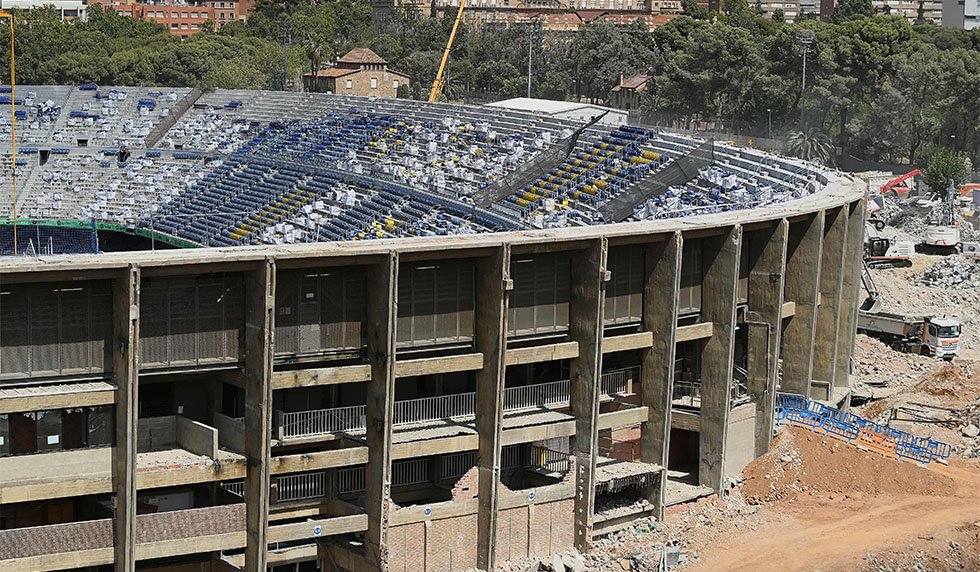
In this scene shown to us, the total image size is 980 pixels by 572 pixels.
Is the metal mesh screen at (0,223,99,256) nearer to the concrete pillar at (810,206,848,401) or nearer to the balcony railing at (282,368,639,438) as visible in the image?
the concrete pillar at (810,206,848,401)

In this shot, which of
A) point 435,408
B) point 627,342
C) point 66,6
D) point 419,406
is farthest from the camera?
point 66,6

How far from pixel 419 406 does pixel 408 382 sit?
2.60 feet

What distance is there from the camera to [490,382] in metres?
34.0

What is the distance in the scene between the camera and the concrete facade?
30594 mm

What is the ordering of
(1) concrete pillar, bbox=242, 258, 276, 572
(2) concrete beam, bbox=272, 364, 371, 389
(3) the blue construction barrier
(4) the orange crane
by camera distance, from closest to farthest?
(1) concrete pillar, bbox=242, 258, 276, 572
(2) concrete beam, bbox=272, 364, 371, 389
(3) the blue construction barrier
(4) the orange crane

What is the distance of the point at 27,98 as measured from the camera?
309ft

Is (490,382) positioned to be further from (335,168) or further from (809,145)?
(809,145)

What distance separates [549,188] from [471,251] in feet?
88.8

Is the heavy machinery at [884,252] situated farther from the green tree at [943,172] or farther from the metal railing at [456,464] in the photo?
the metal railing at [456,464]

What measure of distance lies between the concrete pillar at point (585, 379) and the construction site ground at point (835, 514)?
105cm

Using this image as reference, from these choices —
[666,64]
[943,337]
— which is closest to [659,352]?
[943,337]

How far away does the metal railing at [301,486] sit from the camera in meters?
33.5

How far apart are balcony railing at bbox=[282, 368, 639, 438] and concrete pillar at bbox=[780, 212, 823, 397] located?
635cm

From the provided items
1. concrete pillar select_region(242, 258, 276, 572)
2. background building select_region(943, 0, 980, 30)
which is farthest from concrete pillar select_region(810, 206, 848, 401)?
background building select_region(943, 0, 980, 30)
